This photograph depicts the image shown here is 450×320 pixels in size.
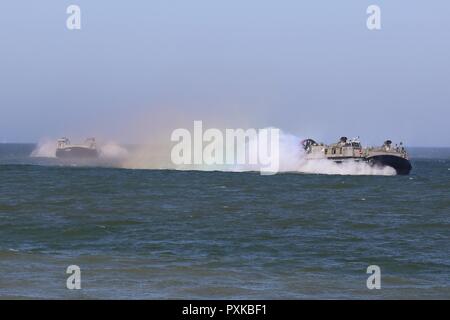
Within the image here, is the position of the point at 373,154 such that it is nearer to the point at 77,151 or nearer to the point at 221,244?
the point at 221,244

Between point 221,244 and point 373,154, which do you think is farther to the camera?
point 373,154

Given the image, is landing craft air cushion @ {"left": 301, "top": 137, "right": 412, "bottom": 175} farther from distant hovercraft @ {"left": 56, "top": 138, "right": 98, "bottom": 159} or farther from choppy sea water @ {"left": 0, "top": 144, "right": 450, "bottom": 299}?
distant hovercraft @ {"left": 56, "top": 138, "right": 98, "bottom": 159}

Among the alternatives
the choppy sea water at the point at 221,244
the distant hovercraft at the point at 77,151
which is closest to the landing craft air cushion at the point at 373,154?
the choppy sea water at the point at 221,244

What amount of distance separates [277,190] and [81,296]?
4223 centimetres

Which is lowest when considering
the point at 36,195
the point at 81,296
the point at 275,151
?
the point at 81,296

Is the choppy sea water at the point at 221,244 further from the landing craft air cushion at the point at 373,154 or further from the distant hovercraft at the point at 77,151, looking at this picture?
the distant hovercraft at the point at 77,151

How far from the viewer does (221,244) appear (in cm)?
3006

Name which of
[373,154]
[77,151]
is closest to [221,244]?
[373,154]

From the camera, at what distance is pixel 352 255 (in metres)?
27.8

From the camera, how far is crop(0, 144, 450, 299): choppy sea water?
21578mm
